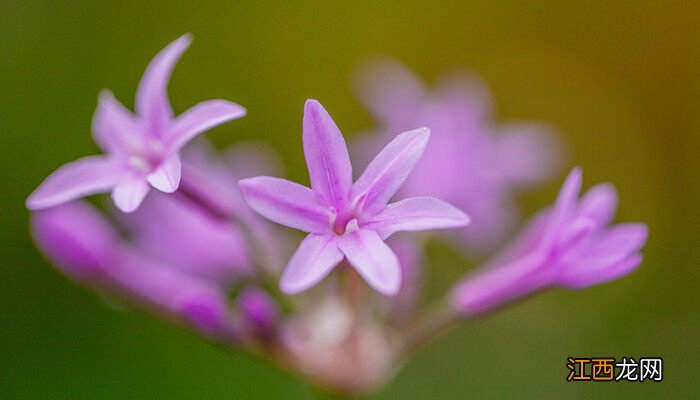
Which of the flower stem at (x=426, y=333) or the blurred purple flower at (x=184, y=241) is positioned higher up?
the blurred purple flower at (x=184, y=241)

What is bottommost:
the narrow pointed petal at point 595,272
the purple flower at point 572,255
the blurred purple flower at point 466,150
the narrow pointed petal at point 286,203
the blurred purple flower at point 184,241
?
the narrow pointed petal at point 286,203

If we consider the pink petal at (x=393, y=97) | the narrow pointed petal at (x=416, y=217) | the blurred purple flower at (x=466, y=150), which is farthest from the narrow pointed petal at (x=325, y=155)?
the pink petal at (x=393, y=97)

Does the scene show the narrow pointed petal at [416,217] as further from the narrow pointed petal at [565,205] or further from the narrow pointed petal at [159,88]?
the narrow pointed petal at [159,88]

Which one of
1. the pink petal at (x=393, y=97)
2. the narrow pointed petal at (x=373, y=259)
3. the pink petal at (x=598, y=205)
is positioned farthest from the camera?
the pink petal at (x=393, y=97)

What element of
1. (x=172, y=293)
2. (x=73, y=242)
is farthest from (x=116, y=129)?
(x=172, y=293)

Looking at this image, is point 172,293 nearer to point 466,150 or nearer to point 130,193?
point 130,193

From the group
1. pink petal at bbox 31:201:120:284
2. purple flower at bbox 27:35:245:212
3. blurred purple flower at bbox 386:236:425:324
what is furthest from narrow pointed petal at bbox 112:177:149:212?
blurred purple flower at bbox 386:236:425:324

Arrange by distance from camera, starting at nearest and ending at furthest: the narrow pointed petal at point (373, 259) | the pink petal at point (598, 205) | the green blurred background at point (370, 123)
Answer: the narrow pointed petal at point (373, 259), the pink petal at point (598, 205), the green blurred background at point (370, 123)

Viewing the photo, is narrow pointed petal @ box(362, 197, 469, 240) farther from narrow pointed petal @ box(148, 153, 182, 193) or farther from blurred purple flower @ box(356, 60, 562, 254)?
blurred purple flower @ box(356, 60, 562, 254)
